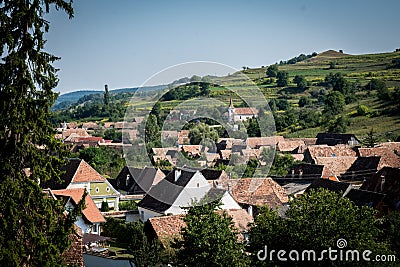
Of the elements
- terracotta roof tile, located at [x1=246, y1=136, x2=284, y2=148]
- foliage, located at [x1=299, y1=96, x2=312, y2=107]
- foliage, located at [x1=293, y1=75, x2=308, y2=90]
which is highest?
foliage, located at [x1=293, y1=75, x2=308, y2=90]

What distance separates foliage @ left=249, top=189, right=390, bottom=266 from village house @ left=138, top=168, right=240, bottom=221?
9.96 meters

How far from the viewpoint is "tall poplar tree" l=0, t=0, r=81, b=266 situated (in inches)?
457

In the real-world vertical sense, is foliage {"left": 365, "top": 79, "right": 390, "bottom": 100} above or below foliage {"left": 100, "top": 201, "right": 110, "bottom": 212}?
above

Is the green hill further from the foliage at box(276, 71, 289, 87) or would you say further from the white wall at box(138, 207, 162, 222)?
the white wall at box(138, 207, 162, 222)

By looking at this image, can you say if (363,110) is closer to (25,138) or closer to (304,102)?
(304,102)

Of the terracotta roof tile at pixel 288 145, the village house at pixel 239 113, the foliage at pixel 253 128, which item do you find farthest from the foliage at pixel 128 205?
the foliage at pixel 253 128

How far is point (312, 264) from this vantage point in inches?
607

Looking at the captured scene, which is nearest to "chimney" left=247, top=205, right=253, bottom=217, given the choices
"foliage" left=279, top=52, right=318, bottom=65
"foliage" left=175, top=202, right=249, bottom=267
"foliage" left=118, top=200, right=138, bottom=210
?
"foliage" left=118, top=200, right=138, bottom=210

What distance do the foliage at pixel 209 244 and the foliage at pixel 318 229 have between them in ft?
3.09

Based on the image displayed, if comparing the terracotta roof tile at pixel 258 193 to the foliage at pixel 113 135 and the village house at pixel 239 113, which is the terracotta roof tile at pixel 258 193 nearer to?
the village house at pixel 239 113

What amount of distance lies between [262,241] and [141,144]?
971 inches

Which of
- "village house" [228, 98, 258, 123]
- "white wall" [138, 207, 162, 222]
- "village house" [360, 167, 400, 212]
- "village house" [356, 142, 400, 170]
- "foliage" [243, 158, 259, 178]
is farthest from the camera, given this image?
"village house" [228, 98, 258, 123]

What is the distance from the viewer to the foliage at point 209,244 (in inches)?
609

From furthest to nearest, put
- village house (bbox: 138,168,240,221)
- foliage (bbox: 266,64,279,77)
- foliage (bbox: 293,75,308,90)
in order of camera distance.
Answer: foliage (bbox: 266,64,279,77)
foliage (bbox: 293,75,308,90)
village house (bbox: 138,168,240,221)
